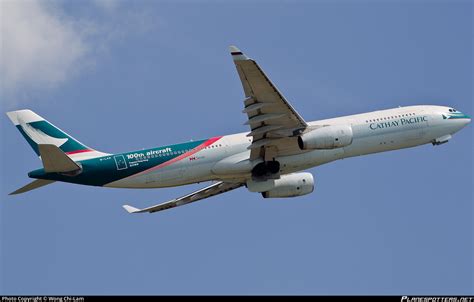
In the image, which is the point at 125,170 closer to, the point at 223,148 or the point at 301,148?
the point at 223,148

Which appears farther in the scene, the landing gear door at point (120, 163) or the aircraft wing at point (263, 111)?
the landing gear door at point (120, 163)

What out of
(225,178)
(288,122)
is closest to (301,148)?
(288,122)

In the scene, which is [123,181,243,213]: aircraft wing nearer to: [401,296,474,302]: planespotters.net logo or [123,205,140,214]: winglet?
[123,205,140,214]: winglet

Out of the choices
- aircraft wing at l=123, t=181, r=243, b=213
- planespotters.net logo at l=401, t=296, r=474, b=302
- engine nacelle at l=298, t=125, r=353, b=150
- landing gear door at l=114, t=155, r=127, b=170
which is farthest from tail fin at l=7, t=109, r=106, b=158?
planespotters.net logo at l=401, t=296, r=474, b=302

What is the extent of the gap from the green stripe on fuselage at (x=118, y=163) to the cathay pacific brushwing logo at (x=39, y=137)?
2.94 metres

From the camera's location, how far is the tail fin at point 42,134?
68125mm

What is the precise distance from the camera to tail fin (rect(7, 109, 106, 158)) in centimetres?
6812

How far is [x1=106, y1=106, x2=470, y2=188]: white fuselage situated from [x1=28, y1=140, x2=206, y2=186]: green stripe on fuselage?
623 millimetres

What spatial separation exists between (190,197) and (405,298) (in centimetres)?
3158

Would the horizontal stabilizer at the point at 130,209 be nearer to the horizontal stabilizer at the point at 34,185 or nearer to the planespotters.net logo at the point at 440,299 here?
the horizontal stabilizer at the point at 34,185

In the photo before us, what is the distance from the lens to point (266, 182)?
71.0 metres

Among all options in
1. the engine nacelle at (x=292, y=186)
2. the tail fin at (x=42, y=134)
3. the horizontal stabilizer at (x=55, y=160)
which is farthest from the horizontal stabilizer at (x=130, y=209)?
the engine nacelle at (x=292, y=186)

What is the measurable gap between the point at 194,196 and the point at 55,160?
53.2 feet

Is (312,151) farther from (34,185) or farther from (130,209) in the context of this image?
(34,185)
